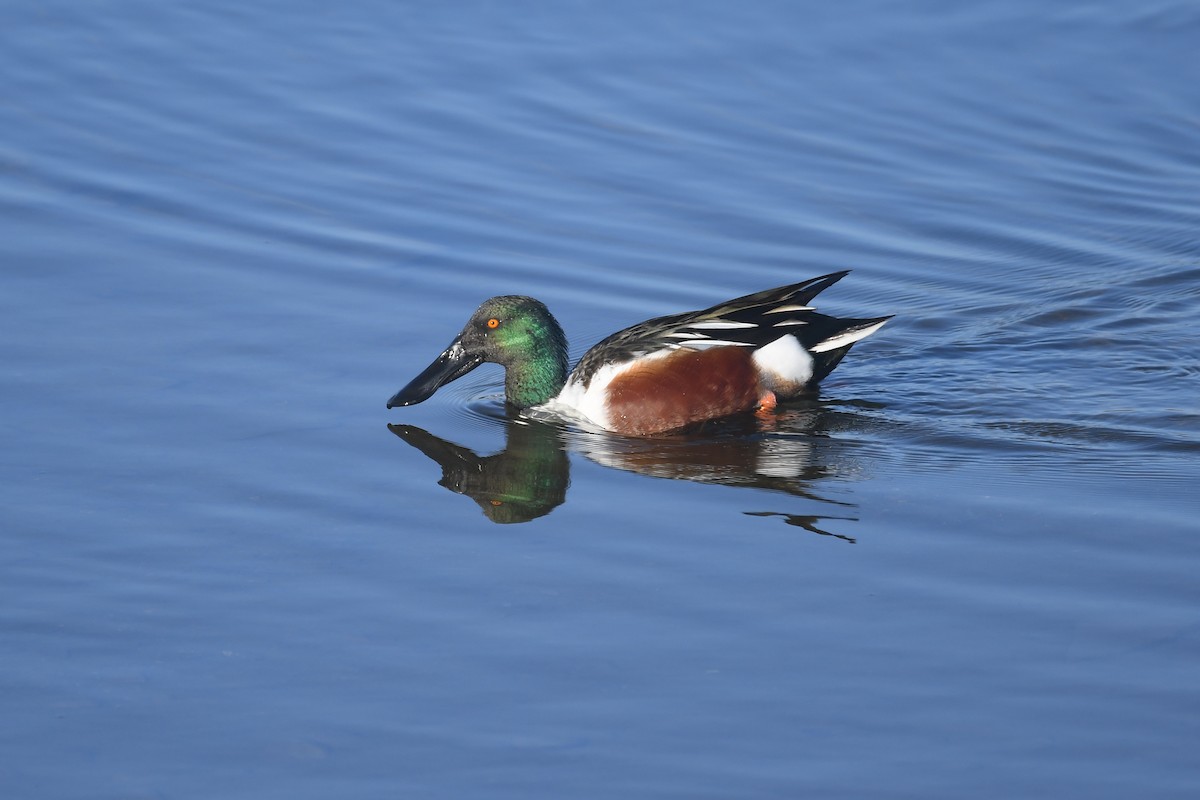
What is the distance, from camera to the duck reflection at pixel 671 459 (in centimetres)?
654

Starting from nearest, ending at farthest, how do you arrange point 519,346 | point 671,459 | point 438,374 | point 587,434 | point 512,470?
1. point 512,470
2. point 671,459
3. point 587,434
4. point 438,374
5. point 519,346

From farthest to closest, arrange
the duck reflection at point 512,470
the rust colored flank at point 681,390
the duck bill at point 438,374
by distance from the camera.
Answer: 1. the rust colored flank at point 681,390
2. the duck bill at point 438,374
3. the duck reflection at point 512,470

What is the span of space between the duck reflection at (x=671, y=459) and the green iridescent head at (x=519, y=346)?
0.21 meters

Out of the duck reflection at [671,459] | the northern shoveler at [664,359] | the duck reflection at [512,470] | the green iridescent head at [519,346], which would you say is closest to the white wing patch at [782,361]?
the northern shoveler at [664,359]

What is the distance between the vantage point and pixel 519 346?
793 cm

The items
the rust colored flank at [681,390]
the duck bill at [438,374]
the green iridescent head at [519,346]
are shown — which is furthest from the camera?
the green iridescent head at [519,346]

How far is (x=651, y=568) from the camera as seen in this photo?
5.68 metres

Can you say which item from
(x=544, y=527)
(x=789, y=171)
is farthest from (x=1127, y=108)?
(x=544, y=527)

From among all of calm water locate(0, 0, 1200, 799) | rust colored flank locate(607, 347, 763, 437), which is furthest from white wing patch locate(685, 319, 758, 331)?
calm water locate(0, 0, 1200, 799)

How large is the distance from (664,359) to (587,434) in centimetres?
51

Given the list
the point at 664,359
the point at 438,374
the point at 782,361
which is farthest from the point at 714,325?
the point at 438,374

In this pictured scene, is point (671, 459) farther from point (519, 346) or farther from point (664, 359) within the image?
point (519, 346)

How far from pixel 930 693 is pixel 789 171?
6141mm

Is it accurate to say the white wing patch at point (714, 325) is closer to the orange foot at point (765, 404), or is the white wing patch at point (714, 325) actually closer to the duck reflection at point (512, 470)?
the orange foot at point (765, 404)
